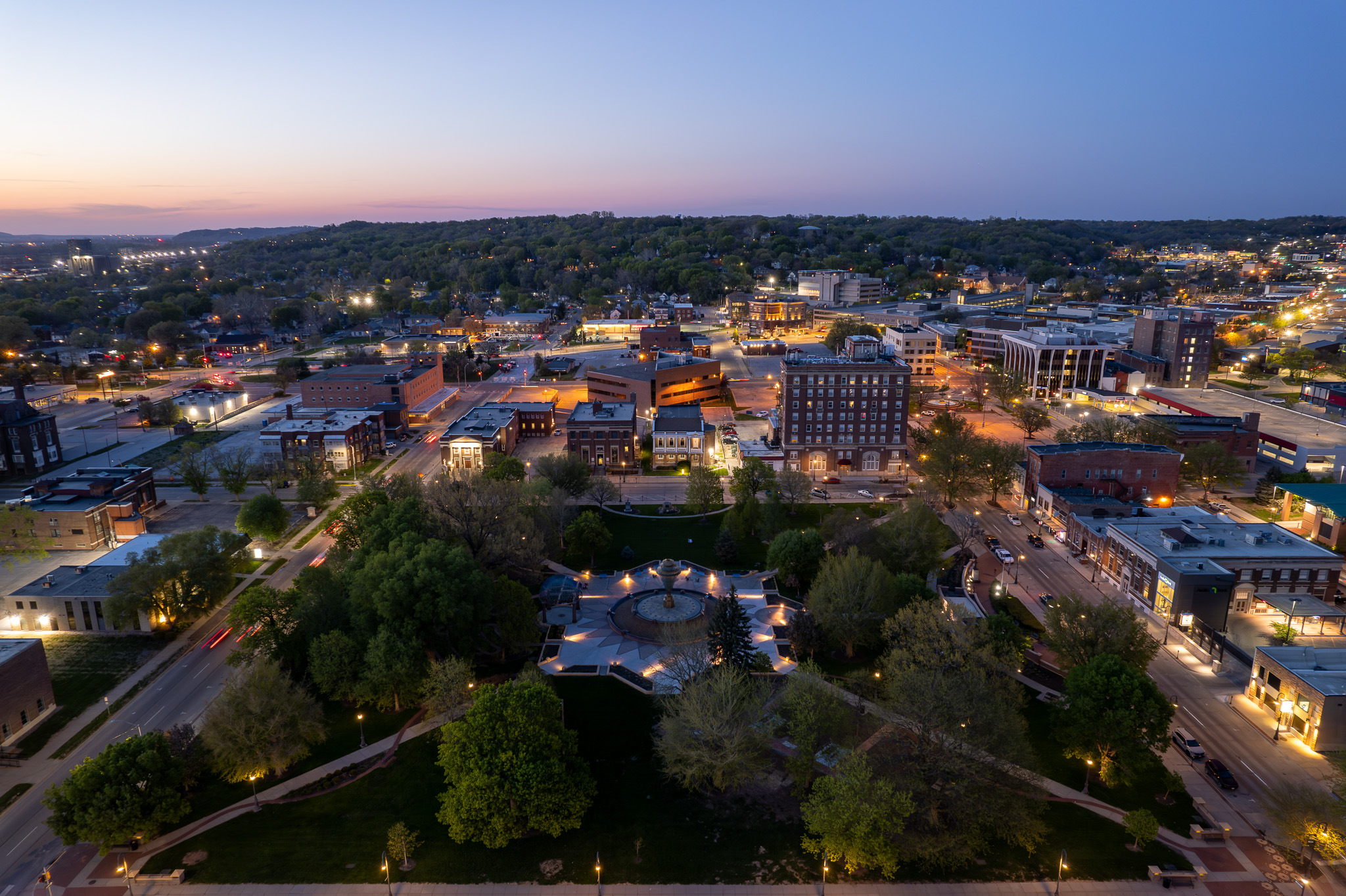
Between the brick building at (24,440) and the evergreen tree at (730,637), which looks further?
the brick building at (24,440)

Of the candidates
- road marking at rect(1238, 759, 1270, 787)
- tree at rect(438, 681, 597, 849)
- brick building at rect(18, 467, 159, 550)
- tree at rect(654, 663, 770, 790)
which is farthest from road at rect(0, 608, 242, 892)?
road marking at rect(1238, 759, 1270, 787)

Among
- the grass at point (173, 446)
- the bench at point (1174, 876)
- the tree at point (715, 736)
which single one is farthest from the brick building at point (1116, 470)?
the grass at point (173, 446)

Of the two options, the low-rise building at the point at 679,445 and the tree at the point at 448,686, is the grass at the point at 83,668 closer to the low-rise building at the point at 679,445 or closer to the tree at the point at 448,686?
the tree at the point at 448,686

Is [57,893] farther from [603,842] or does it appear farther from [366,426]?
[366,426]

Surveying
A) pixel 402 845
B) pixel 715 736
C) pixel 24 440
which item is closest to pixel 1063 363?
pixel 715 736

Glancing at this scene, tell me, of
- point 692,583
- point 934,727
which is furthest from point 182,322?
point 934,727

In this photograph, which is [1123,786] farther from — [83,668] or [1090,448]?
[83,668]
